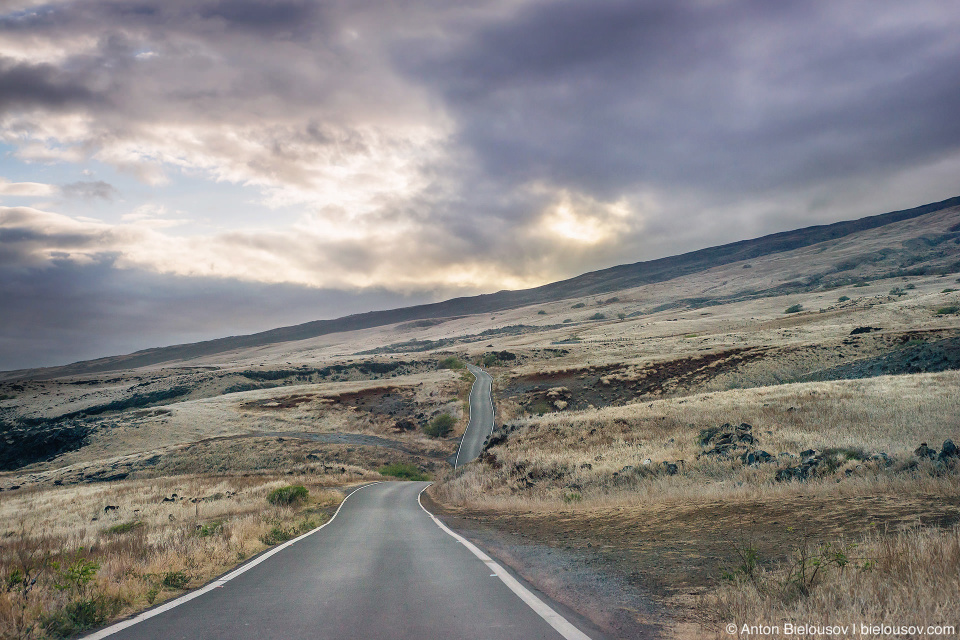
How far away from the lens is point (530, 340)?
136875mm

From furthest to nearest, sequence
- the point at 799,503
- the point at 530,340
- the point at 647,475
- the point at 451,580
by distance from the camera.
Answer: the point at 530,340, the point at 647,475, the point at 799,503, the point at 451,580

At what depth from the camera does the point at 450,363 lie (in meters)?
109

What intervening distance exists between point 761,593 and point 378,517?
15.9m

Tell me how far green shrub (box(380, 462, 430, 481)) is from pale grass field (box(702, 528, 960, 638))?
44.9 m

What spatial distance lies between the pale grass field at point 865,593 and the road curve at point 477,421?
4550 centimetres

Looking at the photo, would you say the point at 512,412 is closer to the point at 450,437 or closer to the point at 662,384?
the point at 450,437

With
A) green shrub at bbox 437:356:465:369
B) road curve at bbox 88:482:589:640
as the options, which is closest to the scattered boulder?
road curve at bbox 88:482:589:640

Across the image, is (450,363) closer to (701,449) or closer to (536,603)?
(701,449)

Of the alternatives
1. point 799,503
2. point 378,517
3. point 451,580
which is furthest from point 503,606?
point 378,517

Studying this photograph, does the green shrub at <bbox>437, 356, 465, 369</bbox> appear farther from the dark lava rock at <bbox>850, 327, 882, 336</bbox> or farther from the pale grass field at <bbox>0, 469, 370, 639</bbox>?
the pale grass field at <bbox>0, 469, 370, 639</bbox>

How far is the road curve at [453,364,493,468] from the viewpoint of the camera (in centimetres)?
5328

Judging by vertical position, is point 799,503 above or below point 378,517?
above

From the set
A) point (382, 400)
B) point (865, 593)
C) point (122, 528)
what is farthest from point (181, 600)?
point (382, 400)

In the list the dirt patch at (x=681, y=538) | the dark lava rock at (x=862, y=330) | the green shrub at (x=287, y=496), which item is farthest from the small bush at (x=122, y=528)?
the dark lava rock at (x=862, y=330)
